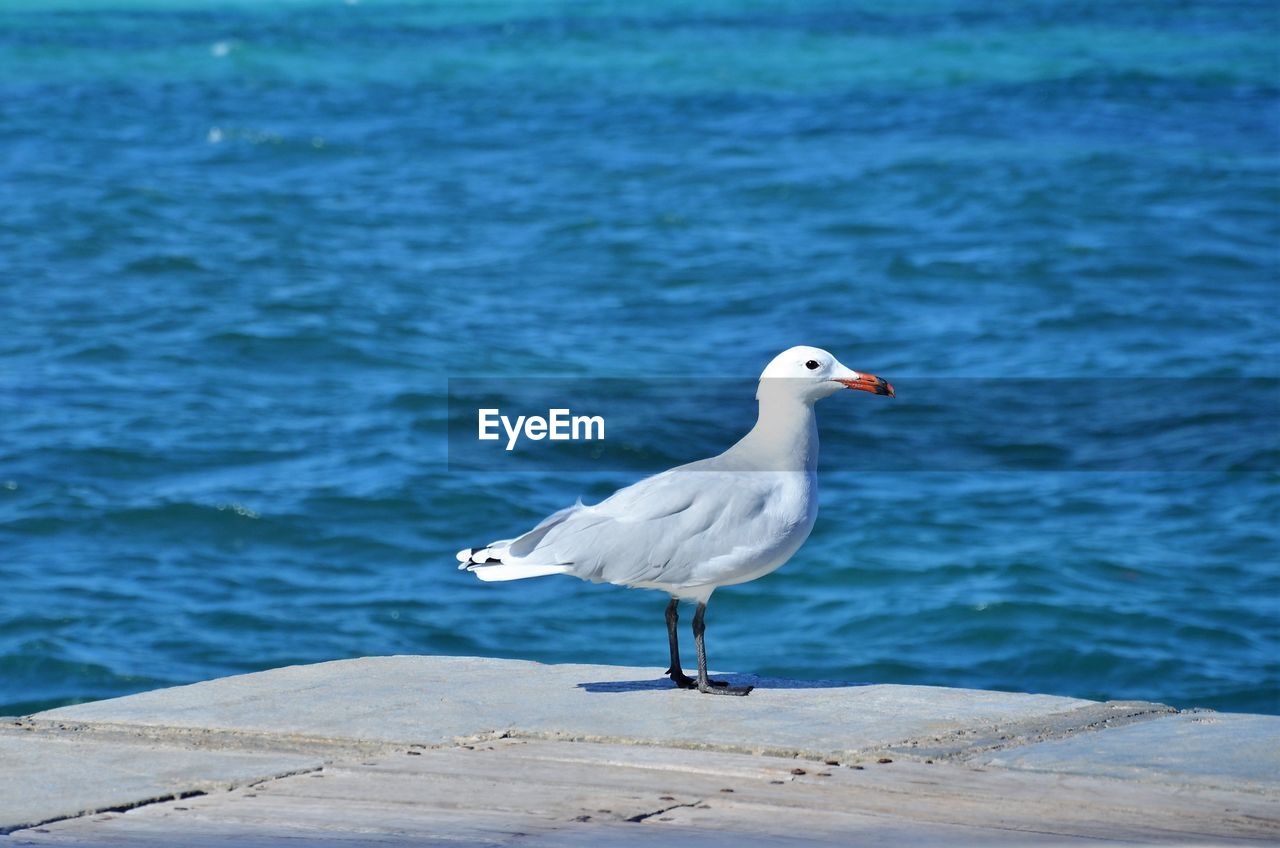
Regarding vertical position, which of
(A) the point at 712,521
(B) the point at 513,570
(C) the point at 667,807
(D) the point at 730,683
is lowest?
(D) the point at 730,683

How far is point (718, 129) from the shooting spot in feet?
102

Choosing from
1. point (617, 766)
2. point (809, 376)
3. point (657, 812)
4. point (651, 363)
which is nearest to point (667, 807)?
point (657, 812)

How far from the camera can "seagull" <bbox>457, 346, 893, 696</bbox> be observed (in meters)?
5.17

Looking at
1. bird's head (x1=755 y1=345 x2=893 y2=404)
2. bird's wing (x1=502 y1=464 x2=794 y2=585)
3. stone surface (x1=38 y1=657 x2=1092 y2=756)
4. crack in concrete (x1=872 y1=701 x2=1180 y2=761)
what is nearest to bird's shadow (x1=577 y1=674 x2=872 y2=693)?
stone surface (x1=38 y1=657 x2=1092 y2=756)

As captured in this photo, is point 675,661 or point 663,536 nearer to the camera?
point 663,536

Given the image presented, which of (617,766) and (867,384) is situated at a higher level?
(867,384)

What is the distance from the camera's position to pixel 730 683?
217 inches

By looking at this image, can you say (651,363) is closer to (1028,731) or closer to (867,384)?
(867,384)

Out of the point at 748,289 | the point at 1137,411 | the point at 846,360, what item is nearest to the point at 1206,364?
the point at 1137,411

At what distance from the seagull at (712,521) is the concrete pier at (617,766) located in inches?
13.7

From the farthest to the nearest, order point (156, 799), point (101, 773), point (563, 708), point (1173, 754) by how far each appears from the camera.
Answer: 1. point (563, 708)
2. point (1173, 754)
3. point (101, 773)
4. point (156, 799)

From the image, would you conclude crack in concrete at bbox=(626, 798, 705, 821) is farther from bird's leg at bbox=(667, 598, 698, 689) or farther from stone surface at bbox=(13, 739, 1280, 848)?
bird's leg at bbox=(667, 598, 698, 689)

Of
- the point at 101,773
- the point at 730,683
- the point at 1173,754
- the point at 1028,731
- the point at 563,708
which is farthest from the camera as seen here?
the point at 730,683

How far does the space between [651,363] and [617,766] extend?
10.8m
